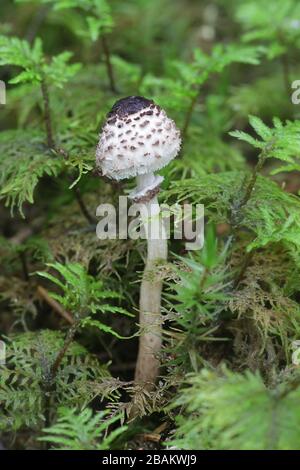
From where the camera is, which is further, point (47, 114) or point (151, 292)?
point (47, 114)

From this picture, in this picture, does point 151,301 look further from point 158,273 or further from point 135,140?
point 135,140

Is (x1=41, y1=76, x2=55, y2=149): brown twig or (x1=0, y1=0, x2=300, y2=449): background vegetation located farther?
(x1=41, y1=76, x2=55, y2=149): brown twig

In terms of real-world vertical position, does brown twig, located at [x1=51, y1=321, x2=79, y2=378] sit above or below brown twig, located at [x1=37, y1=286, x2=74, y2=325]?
below

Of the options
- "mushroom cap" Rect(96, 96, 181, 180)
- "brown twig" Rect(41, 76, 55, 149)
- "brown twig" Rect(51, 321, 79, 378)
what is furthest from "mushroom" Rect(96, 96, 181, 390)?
"brown twig" Rect(41, 76, 55, 149)

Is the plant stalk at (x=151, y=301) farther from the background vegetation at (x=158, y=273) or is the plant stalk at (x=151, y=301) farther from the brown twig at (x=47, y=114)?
the brown twig at (x=47, y=114)

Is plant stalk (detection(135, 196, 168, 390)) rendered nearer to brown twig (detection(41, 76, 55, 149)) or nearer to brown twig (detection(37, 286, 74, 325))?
brown twig (detection(37, 286, 74, 325))

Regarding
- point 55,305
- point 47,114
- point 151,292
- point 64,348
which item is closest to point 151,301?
point 151,292

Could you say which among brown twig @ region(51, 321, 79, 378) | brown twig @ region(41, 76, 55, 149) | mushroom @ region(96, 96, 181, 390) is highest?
brown twig @ region(41, 76, 55, 149)
